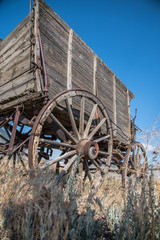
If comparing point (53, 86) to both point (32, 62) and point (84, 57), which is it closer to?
point (32, 62)

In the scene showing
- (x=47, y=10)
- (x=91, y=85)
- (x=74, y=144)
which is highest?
(x=47, y=10)

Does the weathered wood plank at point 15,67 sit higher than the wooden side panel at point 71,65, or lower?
lower

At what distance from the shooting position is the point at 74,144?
3959mm

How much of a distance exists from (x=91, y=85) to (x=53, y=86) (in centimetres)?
184

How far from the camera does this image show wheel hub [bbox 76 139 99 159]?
149 inches

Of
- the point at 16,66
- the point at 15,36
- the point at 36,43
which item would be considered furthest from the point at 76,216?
the point at 15,36

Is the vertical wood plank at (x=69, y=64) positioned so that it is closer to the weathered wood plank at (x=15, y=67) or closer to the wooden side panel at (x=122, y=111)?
the weathered wood plank at (x=15, y=67)

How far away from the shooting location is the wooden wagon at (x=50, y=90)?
3.58 m

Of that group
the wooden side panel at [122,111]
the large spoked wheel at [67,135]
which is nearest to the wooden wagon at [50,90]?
the large spoked wheel at [67,135]

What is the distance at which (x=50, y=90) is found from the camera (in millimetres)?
4047

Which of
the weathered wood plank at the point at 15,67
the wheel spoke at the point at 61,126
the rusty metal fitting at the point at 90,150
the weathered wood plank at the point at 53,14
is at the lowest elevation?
the rusty metal fitting at the point at 90,150

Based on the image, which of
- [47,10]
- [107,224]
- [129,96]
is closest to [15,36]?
[47,10]

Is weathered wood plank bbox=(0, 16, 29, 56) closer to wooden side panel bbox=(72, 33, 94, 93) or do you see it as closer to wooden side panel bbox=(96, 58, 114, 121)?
wooden side panel bbox=(72, 33, 94, 93)

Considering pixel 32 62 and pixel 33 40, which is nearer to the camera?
pixel 32 62
